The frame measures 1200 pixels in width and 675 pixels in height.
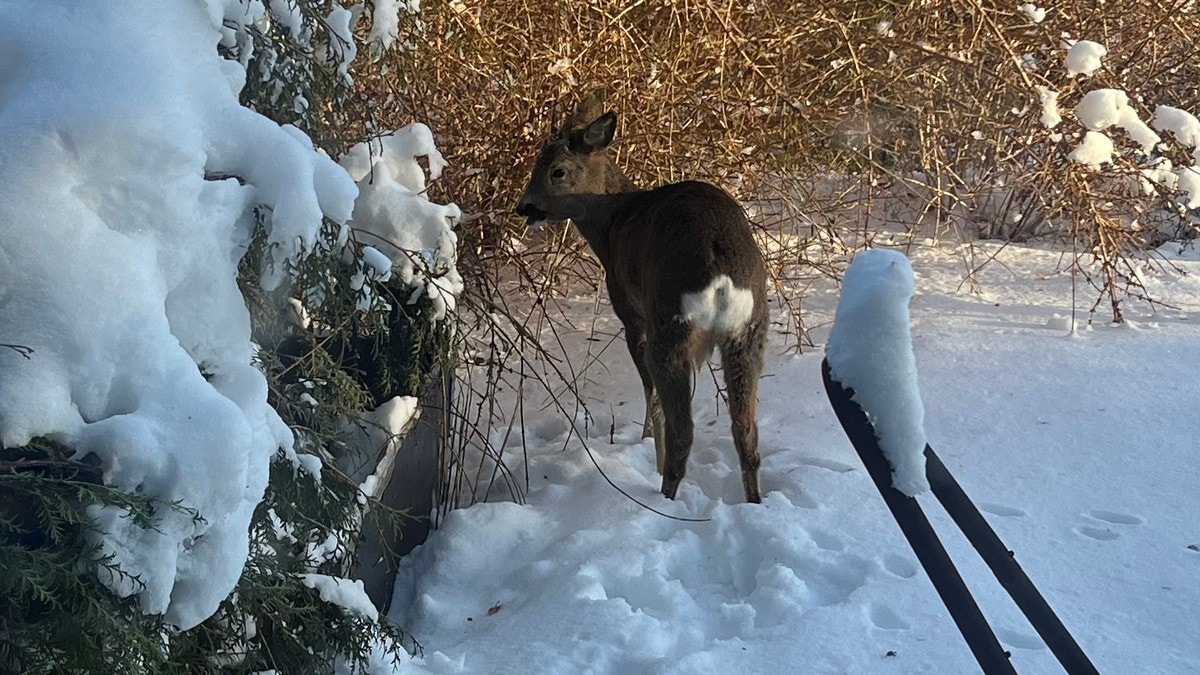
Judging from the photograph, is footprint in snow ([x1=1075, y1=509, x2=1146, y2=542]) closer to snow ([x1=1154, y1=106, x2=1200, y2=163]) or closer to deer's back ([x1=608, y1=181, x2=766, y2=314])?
deer's back ([x1=608, y1=181, x2=766, y2=314])

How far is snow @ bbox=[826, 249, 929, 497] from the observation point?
124cm

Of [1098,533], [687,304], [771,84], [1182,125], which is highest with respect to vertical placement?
[1182,125]

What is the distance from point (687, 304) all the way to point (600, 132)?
3.65 feet

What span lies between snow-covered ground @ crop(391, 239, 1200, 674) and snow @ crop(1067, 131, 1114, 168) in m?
0.91

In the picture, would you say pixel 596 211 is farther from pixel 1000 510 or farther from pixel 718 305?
pixel 1000 510

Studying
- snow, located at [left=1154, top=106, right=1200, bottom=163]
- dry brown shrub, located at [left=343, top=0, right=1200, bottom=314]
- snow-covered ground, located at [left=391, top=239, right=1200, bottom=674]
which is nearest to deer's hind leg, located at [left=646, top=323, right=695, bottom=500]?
snow-covered ground, located at [left=391, top=239, right=1200, bottom=674]

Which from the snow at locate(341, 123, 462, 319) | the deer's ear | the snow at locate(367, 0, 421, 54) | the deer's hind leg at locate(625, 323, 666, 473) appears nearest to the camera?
the snow at locate(367, 0, 421, 54)

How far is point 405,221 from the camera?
10.1 ft

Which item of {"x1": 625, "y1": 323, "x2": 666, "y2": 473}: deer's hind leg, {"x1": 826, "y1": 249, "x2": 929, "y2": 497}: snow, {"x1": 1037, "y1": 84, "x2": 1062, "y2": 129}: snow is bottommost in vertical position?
{"x1": 625, "y1": 323, "x2": 666, "y2": 473}: deer's hind leg

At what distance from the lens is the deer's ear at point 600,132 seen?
13.6 feet

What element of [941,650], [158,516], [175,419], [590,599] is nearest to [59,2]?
[175,419]

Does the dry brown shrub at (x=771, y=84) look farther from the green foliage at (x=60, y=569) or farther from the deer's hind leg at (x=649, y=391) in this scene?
the green foliage at (x=60, y=569)

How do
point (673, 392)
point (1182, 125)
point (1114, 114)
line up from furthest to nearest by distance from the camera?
1. point (1182, 125)
2. point (1114, 114)
3. point (673, 392)

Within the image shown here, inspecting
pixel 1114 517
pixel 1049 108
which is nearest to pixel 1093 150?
pixel 1049 108
